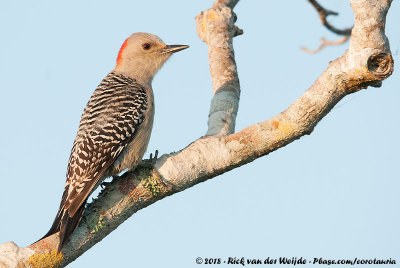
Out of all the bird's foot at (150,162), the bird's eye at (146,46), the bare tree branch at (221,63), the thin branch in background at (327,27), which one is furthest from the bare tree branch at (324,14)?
the bird's foot at (150,162)

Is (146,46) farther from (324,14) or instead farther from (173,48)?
(324,14)

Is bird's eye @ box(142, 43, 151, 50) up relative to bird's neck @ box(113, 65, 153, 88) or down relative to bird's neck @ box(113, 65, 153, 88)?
up

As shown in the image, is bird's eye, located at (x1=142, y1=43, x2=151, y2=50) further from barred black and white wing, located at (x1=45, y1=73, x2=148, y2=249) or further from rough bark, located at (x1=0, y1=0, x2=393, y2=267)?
rough bark, located at (x1=0, y1=0, x2=393, y2=267)

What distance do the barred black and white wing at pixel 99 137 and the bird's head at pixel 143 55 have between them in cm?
43

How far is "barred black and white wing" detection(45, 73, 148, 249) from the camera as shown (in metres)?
5.59

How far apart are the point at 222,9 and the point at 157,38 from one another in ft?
3.49

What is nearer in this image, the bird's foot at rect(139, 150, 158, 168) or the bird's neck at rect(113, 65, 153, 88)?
the bird's foot at rect(139, 150, 158, 168)

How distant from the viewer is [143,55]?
26.2 ft

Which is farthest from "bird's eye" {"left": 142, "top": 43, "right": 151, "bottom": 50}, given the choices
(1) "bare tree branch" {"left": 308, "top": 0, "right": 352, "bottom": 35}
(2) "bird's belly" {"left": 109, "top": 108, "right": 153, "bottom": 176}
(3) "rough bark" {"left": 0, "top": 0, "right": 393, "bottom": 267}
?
(1) "bare tree branch" {"left": 308, "top": 0, "right": 352, "bottom": 35}

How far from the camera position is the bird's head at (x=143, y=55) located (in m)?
7.80

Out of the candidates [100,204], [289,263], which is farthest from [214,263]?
[100,204]

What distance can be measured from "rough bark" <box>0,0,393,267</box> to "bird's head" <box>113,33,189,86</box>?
2.18 meters

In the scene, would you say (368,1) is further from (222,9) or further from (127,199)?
(222,9)

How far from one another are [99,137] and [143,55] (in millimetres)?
2089
